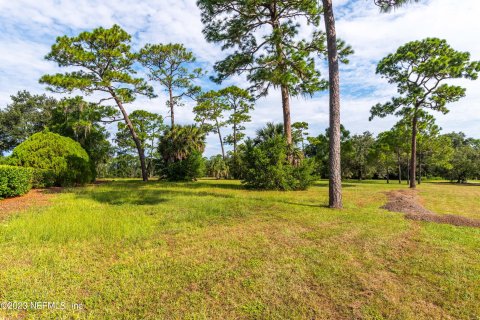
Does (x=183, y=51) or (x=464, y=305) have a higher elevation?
(x=183, y=51)

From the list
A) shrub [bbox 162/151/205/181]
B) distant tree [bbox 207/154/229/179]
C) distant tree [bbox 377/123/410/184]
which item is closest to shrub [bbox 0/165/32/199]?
shrub [bbox 162/151/205/181]

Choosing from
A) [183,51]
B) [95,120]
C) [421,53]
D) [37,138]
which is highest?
[183,51]

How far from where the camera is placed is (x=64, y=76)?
53.9 ft

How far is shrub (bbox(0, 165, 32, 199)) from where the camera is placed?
29.3ft

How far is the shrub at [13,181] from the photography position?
29.3 feet

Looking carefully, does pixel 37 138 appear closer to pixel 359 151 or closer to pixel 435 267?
pixel 435 267

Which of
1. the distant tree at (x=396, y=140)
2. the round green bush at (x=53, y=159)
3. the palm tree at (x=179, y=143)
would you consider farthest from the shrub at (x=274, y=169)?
the distant tree at (x=396, y=140)

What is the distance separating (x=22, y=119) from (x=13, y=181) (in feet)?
107

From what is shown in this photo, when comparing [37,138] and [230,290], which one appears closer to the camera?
[230,290]

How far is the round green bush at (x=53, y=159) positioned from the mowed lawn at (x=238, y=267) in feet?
27.1

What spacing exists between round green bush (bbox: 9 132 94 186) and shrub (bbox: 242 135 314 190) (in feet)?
36.2

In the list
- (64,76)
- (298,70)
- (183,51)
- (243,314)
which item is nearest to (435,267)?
(243,314)

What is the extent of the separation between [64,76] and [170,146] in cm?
938

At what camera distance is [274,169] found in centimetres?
1418
